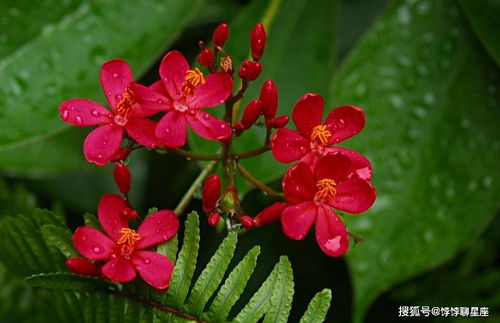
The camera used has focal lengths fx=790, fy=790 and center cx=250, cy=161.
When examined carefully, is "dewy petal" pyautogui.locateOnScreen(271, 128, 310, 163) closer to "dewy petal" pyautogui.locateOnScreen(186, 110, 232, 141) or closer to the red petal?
"dewy petal" pyautogui.locateOnScreen(186, 110, 232, 141)

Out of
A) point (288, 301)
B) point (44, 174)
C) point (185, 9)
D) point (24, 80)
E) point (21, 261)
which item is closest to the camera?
point (288, 301)

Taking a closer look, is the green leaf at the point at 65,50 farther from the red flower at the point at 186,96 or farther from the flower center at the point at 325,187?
the flower center at the point at 325,187

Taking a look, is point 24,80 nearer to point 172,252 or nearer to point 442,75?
point 172,252

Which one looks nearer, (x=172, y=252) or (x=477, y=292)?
(x=172, y=252)

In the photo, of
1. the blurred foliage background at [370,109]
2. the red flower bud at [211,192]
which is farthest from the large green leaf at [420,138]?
the red flower bud at [211,192]

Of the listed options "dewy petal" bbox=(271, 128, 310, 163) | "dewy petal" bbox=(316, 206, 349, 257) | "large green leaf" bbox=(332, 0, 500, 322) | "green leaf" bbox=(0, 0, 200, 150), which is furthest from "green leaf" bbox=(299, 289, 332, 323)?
"green leaf" bbox=(0, 0, 200, 150)

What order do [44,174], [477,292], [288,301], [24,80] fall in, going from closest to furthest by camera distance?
1. [288,301]
2. [24,80]
3. [477,292]
4. [44,174]

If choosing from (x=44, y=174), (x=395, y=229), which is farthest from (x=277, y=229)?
(x=44, y=174)

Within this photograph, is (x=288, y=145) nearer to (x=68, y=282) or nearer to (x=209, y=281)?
(x=209, y=281)
